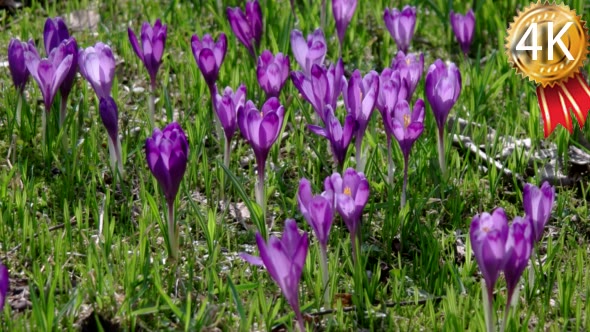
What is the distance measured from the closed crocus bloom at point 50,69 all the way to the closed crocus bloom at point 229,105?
59cm

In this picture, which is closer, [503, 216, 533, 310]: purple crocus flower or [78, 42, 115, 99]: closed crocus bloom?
[503, 216, 533, 310]: purple crocus flower

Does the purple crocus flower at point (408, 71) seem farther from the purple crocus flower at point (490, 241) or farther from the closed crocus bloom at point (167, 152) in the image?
the purple crocus flower at point (490, 241)

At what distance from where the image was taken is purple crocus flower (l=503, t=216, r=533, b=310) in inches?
87.2

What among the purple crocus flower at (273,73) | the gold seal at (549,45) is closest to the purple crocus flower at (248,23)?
the purple crocus flower at (273,73)

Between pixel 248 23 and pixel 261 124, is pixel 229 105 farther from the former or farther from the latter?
pixel 248 23

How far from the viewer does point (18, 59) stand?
333cm

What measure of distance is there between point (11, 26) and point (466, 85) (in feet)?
7.43

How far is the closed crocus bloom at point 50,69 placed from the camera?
3.20m

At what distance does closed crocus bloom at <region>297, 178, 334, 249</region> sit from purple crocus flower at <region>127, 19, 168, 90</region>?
1.24 metres

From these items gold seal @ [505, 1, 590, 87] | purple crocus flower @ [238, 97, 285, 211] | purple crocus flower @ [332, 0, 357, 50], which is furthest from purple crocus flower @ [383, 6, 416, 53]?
purple crocus flower @ [238, 97, 285, 211]

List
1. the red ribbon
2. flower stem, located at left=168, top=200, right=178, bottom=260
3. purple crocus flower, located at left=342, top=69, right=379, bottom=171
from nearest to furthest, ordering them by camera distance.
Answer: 1. flower stem, located at left=168, top=200, right=178, bottom=260
2. purple crocus flower, located at left=342, top=69, right=379, bottom=171
3. the red ribbon

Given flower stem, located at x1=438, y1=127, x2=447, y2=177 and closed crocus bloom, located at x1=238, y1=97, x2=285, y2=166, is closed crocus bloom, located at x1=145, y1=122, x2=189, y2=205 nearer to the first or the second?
closed crocus bloom, located at x1=238, y1=97, x2=285, y2=166

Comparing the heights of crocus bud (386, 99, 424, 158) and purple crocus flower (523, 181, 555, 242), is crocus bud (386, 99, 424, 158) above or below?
above

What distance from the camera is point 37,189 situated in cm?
323
